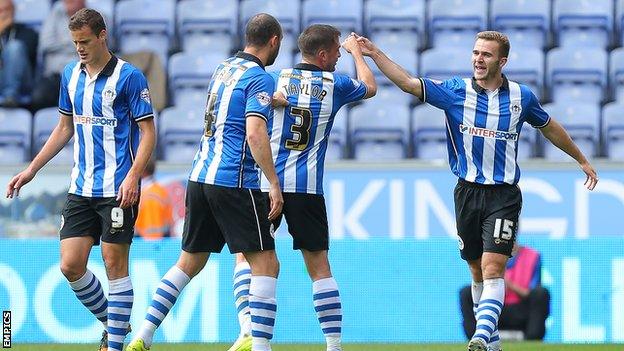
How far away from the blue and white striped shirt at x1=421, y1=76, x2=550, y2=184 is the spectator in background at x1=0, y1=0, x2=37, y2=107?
6.91 metres

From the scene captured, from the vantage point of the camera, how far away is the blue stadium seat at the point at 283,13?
49.8 feet

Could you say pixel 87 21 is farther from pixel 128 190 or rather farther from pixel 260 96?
pixel 260 96

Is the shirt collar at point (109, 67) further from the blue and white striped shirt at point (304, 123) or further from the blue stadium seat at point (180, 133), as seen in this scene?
the blue stadium seat at point (180, 133)

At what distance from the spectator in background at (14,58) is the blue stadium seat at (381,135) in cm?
355

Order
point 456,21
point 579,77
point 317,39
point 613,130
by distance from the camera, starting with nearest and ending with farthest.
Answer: point 317,39
point 613,130
point 579,77
point 456,21

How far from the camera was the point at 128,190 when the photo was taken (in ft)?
26.5

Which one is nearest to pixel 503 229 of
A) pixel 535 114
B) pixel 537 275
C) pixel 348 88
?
pixel 535 114

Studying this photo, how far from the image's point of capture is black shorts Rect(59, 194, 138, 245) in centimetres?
819

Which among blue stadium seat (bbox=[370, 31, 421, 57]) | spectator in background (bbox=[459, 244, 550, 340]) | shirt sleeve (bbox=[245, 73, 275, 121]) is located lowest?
spectator in background (bbox=[459, 244, 550, 340])

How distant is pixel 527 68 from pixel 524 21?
970mm

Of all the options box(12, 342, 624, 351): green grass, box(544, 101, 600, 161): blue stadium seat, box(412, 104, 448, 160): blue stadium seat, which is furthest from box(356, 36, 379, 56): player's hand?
box(544, 101, 600, 161): blue stadium seat

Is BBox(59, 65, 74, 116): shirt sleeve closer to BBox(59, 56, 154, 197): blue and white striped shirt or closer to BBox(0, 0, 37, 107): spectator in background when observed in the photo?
BBox(59, 56, 154, 197): blue and white striped shirt

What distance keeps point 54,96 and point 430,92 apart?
680cm

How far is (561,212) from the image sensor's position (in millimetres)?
12805
